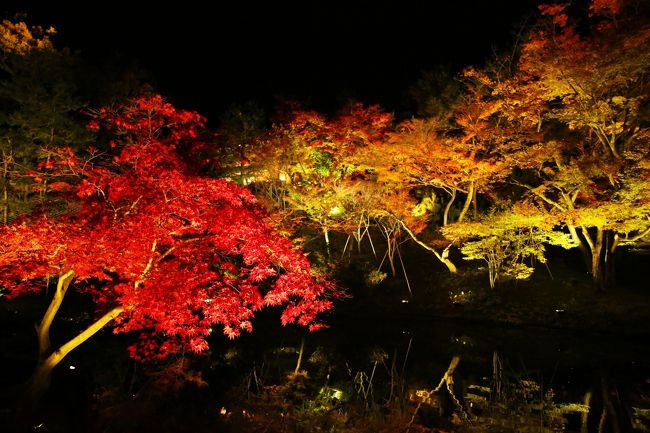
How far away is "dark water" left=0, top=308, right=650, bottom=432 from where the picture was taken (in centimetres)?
864

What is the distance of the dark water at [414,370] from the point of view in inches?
340

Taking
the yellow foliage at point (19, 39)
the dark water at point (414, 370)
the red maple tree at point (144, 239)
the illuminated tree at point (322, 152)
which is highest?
the yellow foliage at point (19, 39)

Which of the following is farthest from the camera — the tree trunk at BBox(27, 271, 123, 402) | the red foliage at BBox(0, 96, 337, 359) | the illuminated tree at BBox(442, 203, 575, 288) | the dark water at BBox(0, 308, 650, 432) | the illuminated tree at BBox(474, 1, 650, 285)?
the illuminated tree at BBox(442, 203, 575, 288)

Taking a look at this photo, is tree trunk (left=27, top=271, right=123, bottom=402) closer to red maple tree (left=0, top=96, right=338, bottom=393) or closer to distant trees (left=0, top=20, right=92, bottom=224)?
red maple tree (left=0, top=96, right=338, bottom=393)

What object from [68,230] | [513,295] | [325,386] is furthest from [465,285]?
[68,230]

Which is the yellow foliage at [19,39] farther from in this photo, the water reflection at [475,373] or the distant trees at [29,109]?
the water reflection at [475,373]

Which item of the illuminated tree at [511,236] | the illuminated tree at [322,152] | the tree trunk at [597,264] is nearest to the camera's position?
the illuminated tree at [511,236]

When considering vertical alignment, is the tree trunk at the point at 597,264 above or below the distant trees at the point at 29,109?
below

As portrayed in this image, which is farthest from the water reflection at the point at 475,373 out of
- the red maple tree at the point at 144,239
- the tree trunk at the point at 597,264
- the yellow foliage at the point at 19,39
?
the yellow foliage at the point at 19,39

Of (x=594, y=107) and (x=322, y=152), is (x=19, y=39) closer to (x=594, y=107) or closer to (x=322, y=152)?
(x=322, y=152)

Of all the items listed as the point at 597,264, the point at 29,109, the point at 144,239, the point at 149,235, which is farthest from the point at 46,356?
the point at 597,264

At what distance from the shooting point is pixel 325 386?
33.7 feet

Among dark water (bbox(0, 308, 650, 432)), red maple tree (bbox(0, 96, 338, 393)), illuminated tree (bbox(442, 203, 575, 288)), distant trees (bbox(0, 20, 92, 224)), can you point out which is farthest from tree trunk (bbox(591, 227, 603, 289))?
distant trees (bbox(0, 20, 92, 224))

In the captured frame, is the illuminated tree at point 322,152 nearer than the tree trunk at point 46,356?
No
